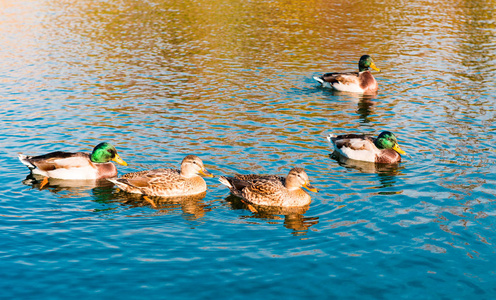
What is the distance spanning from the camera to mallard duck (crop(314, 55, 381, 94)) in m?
25.9

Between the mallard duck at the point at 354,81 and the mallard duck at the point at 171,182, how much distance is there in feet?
43.2

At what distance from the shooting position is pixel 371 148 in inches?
690

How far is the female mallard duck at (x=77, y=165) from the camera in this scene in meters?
15.9

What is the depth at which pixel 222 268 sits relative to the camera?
10.9m

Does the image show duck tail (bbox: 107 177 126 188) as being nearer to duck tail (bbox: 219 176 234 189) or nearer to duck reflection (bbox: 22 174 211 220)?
duck reflection (bbox: 22 174 211 220)

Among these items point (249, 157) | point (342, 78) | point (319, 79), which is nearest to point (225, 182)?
point (249, 157)

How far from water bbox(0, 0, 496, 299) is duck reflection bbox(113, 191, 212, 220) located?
81 mm

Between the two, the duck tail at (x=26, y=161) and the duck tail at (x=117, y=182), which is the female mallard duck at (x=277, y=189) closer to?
the duck tail at (x=117, y=182)

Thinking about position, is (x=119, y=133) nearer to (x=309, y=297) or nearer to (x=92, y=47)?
(x=309, y=297)

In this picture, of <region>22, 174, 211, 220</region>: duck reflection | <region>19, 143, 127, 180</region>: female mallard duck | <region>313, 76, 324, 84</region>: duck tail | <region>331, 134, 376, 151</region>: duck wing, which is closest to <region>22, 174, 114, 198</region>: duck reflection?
<region>22, 174, 211, 220</region>: duck reflection

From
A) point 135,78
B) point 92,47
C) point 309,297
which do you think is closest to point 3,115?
point 135,78

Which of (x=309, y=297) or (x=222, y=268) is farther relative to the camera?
(x=222, y=268)

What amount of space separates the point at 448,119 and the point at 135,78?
15.1 metres

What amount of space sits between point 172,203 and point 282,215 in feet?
9.52
